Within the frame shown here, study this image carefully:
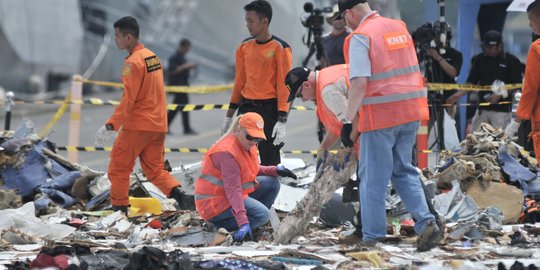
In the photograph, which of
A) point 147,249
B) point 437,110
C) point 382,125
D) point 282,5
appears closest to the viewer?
point 147,249

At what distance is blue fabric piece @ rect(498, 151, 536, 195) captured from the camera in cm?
1013

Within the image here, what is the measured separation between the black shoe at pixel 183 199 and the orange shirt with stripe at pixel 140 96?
546 mm

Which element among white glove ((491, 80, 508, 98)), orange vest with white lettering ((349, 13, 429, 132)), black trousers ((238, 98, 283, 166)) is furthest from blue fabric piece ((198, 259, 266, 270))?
white glove ((491, 80, 508, 98))

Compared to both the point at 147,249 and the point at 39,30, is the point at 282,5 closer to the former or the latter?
the point at 39,30

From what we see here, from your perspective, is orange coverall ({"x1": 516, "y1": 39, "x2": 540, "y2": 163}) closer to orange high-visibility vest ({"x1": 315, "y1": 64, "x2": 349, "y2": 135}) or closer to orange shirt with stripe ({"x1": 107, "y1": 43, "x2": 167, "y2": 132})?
orange high-visibility vest ({"x1": 315, "y1": 64, "x2": 349, "y2": 135})

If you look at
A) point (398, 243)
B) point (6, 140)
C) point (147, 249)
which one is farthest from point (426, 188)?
point (6, 140)

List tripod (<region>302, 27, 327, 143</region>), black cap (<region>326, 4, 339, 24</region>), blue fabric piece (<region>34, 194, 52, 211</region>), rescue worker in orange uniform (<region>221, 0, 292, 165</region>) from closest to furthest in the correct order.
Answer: rescue worker in orange uniform (<region>221, 0, 292, 165</region>)
blue fabric piece (<region>34, 194, 52, 211</region>)
black cap (<region>326, 4, 339, 24</region>)
tripod (<region>302, 27, 327, 143</region>)

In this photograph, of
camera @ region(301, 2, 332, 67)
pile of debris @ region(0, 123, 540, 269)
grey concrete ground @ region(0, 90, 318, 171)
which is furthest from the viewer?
grey concrete ground @ region(0, 90, 318, 171)

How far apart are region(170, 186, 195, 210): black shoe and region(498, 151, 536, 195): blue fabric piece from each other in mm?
2631

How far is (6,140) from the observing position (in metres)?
11.5

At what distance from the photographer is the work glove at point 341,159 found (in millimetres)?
8672

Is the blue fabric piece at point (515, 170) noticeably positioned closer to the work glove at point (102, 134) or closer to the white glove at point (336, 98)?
the white glove at point (336, 98)

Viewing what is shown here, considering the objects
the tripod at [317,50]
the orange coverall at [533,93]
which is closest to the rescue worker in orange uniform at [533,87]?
the orange coverall at [533,93]

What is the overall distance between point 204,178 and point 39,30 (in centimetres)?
1776
